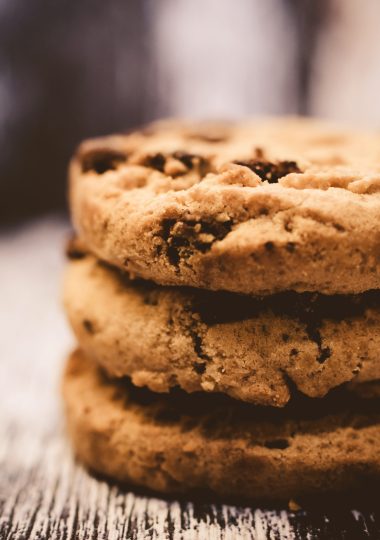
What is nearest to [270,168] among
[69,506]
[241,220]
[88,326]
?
[241,220]

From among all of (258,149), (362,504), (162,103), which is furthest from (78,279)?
(162,103)

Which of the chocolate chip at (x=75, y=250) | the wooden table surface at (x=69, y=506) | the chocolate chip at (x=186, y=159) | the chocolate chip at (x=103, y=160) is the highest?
the chocolate chip at (x=186, y=159)

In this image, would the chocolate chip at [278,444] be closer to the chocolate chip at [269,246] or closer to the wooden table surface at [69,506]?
the wooden table surface at [69,506]

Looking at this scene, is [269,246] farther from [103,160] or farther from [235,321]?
[103,160]

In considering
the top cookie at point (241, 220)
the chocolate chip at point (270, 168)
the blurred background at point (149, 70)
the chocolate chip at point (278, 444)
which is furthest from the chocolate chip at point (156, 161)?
the blurred background at point (149, 70)

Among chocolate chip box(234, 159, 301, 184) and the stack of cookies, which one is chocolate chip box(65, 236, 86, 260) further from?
chocolate chip box(234, 159, 301, 184)

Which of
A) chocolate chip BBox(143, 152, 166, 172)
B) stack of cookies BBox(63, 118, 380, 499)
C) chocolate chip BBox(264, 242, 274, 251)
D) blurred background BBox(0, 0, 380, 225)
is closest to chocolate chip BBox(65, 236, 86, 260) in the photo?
stack of cookies BBox(63, 118, 380, 499)

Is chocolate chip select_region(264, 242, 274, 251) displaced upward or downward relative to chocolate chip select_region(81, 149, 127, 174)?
downward

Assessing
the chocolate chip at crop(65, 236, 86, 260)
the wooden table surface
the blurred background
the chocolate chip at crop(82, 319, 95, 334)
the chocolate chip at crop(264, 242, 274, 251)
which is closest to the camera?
the chocolate chip at crop(264, 242, 274, 251)
